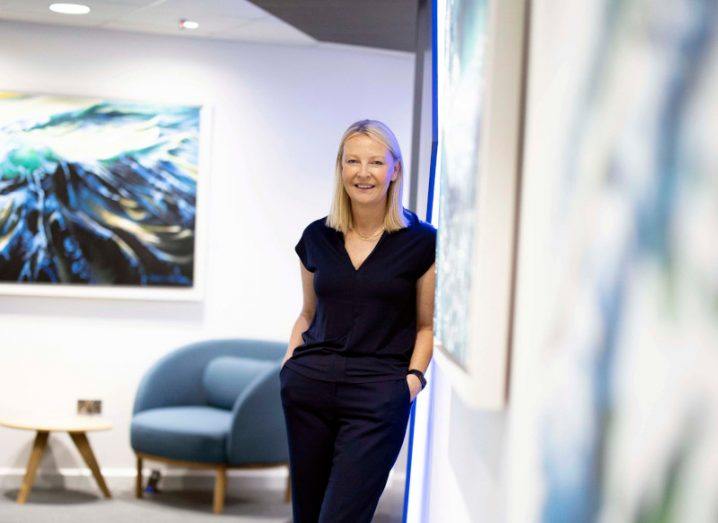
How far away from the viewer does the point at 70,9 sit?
6352mm

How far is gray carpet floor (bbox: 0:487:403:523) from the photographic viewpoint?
6117 mm

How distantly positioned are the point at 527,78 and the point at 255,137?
5.66 metres

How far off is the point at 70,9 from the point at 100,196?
3.86 feet

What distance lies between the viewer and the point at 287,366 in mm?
3244

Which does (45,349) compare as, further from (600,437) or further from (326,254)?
(600,437)

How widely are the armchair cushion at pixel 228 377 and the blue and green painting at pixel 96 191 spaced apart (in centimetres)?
56

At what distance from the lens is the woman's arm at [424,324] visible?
316 centimetres

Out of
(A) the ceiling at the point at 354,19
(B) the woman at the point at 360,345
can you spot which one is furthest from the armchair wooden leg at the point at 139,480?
(B) the woman at the point at 360,345

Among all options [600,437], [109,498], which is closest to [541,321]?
[600,437]

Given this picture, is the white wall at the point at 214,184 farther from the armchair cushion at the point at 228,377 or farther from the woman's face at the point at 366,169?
the woman's face at the point at 366,169

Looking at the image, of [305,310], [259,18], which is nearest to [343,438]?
[305,310]

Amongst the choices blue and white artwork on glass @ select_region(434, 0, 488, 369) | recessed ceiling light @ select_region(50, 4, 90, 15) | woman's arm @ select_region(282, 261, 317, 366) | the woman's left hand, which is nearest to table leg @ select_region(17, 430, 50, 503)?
recessed ceiling light @ select_region(50, 4, 90, 15)

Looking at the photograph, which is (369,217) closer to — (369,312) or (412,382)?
(369,312)

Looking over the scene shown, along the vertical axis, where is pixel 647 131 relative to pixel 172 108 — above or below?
below
